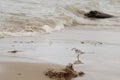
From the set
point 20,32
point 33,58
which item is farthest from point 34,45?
point 20,32

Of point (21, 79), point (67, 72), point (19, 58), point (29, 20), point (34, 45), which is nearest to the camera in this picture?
point (21, 79)

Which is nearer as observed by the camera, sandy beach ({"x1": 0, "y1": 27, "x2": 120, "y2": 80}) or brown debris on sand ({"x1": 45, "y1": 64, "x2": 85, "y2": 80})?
brown debris on sand ({"x1": 45, "y1": 64, "x2": 85, "y2": 80})

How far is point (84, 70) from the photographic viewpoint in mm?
4676

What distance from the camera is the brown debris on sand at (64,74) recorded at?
4281mm

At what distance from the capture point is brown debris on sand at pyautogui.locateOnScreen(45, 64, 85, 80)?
428 centimetres

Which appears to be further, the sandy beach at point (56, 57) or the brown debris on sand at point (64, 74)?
the sandy beach at point (56, 57)

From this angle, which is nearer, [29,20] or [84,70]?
[84,70]

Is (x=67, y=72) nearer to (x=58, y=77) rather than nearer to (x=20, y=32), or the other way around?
(x=58, y=77)

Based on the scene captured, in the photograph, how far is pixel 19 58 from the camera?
5082 millimetres

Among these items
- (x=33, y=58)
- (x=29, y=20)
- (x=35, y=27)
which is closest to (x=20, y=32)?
(x=35, y=27)

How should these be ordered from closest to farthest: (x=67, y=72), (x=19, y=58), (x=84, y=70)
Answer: (x=67, y=72)
(x=84, y=70)
(x=19, y=58)

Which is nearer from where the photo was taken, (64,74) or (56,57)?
(64,74)

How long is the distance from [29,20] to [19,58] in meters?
4.31

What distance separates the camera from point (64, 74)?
172 inches
